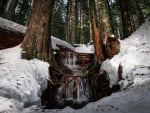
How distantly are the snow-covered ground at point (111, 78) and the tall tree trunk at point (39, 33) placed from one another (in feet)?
1.02

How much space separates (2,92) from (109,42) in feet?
17.9

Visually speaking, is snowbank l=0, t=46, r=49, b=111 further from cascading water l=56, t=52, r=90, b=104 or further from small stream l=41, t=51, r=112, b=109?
cascading water l=56, t=52, r=90, b=104

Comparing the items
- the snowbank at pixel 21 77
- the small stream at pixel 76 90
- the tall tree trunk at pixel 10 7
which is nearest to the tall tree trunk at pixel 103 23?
the small stream at pixel 76 90

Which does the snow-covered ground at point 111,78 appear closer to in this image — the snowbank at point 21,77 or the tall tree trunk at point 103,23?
the snowbank at point 21,77

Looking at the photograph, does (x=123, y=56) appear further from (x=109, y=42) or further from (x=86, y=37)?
(x=86, y=37)

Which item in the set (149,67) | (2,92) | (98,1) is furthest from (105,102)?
(98,1)

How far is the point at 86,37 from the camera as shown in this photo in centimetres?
5069

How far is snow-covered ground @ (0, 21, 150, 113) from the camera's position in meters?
5.45

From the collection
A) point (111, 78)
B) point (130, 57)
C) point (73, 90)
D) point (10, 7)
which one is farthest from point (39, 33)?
point (10, 7)

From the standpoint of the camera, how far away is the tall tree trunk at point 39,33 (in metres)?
9.30

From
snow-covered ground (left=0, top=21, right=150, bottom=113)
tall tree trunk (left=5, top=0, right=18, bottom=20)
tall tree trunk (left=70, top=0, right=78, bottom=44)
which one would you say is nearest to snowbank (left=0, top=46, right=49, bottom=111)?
snow-covered ground (left=0, top=21, right=150, bottom=113)

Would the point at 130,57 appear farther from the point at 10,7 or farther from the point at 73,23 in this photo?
the point at 73,23

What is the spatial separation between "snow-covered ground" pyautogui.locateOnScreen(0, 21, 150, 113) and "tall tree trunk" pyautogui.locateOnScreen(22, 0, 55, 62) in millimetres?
310

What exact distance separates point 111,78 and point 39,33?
3.21 metres
